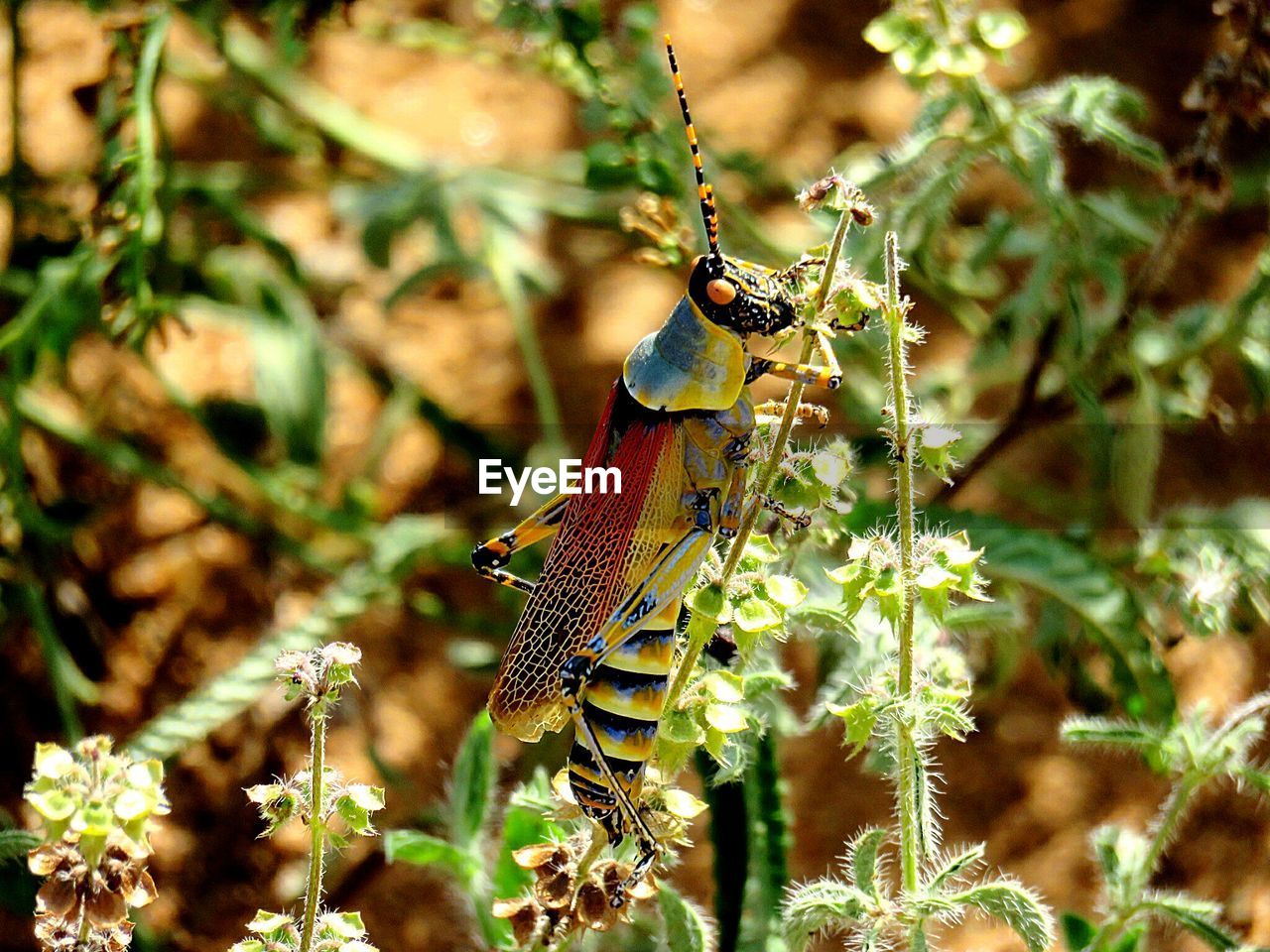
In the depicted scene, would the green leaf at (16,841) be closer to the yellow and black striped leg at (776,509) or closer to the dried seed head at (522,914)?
the dried seed head at (522,914)

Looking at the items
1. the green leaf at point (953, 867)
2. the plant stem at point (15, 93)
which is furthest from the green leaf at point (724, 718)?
the plant stem at point (15, 93)

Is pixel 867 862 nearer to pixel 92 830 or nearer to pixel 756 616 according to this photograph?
pixel 756 616

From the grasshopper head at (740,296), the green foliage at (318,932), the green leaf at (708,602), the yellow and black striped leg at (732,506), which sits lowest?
the green foliage at (318,932)

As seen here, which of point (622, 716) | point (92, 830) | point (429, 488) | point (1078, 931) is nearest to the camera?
point (92, 830)

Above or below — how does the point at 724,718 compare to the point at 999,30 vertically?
below

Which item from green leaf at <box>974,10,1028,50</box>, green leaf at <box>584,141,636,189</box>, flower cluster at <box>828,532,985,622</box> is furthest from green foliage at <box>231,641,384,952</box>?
green leaf at <box>974,10,1028,50</box>

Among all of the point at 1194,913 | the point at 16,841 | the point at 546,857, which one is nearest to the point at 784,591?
the point at 546,857

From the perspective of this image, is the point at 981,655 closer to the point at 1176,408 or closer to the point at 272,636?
the point at 1176,408
